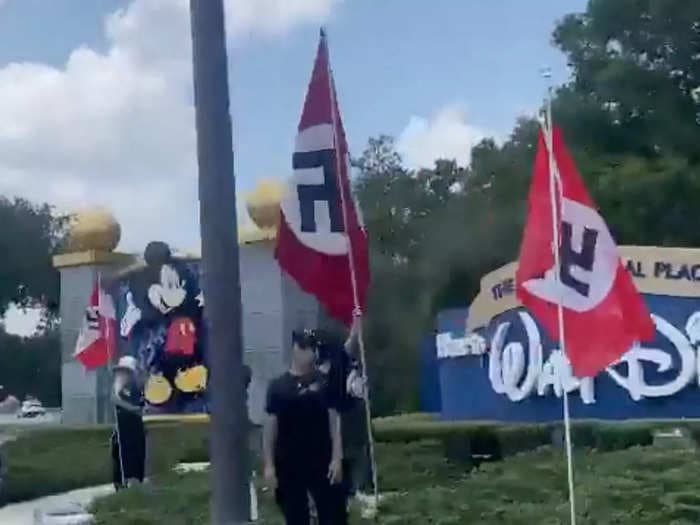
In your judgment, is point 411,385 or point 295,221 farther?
point 411,385

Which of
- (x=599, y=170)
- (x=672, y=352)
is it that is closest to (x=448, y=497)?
(x=672, y=352)

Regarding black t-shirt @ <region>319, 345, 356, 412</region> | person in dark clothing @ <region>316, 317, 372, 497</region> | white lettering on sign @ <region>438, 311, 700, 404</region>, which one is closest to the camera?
black t-shirt @ <region>319, 345, 356, 412</region>

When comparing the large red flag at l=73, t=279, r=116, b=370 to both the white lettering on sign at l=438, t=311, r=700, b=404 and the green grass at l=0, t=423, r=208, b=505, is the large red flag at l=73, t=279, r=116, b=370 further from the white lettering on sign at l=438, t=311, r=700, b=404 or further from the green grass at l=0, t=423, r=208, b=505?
the white lettering on sign at l=438, t=311, r=700, b=404

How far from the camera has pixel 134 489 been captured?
14445mm

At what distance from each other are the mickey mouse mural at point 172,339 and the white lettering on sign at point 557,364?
17.4 feet

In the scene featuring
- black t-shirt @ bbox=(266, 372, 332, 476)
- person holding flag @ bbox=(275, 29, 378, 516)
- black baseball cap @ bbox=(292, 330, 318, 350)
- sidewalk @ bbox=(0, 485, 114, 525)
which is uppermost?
person holding flag @ bbox=(275, 29, 378, 516)

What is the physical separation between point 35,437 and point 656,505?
19196 mm

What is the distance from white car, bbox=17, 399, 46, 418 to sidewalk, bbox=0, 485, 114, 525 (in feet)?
112

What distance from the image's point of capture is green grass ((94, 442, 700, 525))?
9.92m

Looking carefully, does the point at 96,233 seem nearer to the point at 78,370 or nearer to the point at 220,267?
the point at 78,370

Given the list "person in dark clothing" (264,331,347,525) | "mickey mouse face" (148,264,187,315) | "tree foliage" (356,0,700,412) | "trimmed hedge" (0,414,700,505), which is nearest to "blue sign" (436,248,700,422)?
"trimmed hedge" (0,414,700,505)

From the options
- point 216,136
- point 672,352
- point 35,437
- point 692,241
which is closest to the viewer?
point 216,136

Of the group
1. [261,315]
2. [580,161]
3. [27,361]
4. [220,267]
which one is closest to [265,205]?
[261,315]

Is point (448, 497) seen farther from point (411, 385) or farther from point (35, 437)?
point (411, 385)
